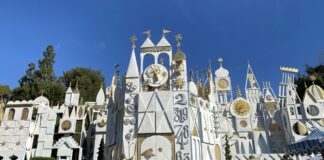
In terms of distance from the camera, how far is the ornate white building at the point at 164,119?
62.4ft

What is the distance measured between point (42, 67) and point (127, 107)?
1702 inches

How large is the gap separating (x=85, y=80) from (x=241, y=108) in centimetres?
3730

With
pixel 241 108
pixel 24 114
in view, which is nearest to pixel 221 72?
pixel 241 108

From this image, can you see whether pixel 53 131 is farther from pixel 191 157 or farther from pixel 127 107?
pixel 191 157

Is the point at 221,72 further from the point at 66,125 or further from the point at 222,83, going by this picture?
the point at 66,125

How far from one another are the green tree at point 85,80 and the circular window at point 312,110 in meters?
43.1

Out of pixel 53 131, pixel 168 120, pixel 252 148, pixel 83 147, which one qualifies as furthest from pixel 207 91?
pixel 53 131

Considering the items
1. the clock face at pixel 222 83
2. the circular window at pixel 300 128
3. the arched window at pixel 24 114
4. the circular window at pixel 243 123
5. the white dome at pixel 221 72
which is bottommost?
the circular window at pixel 300 128

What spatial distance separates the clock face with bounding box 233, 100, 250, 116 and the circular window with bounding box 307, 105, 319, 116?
8244mm

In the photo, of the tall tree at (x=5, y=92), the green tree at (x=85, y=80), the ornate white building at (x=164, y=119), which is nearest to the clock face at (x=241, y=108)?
the ornate white building at (x=164, y=119)

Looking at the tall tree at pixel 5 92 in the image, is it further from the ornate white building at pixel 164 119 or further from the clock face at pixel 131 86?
the clock face at pixel 131 86

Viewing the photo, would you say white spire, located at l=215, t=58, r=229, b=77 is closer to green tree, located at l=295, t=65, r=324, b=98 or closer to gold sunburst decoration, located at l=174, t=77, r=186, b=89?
green tree, located at l=295, t=65, r=324, b=98

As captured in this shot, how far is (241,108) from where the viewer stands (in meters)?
38.8

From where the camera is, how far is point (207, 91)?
91.4 ft
